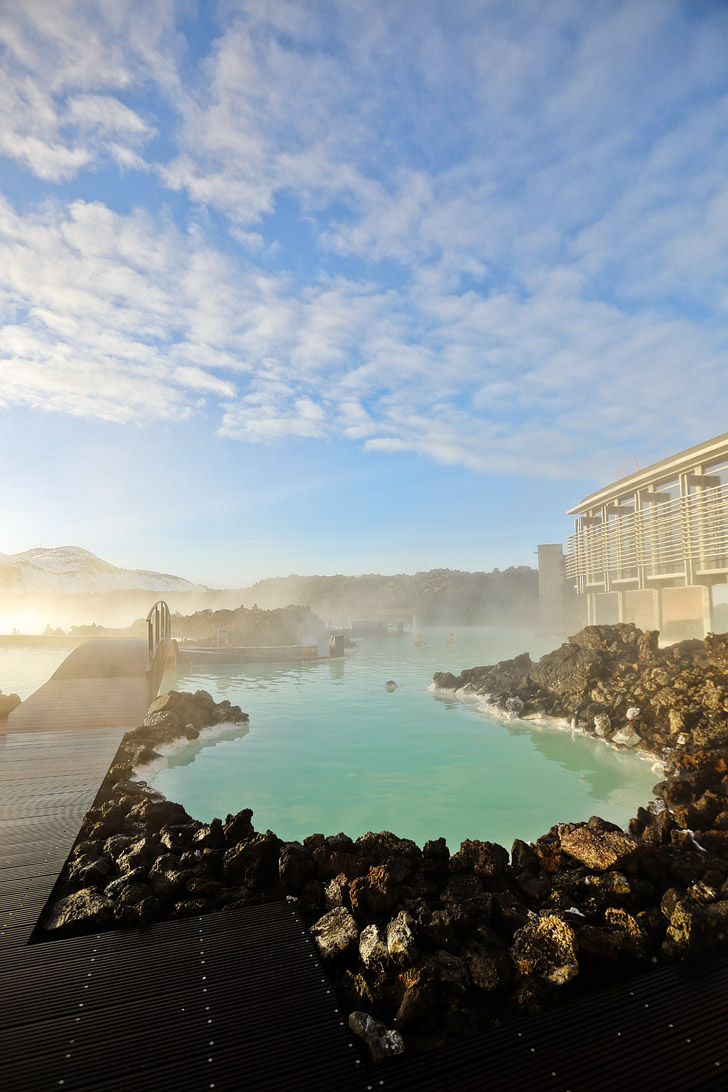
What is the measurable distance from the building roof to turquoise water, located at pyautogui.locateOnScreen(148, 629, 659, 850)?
882 cm

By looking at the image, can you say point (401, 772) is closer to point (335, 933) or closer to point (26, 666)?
point (335, 933)

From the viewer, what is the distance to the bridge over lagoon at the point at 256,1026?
1.99 metres

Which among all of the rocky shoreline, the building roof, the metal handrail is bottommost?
the rocky shoreline

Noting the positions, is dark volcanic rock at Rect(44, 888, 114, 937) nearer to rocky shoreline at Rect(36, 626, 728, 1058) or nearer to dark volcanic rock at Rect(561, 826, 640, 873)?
rocky shoreline at Rect(36, 626, 728, 1058)

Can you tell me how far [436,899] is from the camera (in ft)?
11.5

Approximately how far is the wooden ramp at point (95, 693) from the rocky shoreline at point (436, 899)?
3.12 meters

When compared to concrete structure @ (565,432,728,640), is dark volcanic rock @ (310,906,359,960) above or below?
below

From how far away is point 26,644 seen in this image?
2589cm

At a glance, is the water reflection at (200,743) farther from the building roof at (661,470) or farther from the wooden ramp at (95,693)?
the building roof at (661,470)

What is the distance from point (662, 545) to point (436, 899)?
50.8 feet

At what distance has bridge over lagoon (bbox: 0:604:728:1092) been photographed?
1.99 metres

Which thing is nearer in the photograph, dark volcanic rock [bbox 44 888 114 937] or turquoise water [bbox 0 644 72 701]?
dark volcanic rock [bbox 44 888 114 937]

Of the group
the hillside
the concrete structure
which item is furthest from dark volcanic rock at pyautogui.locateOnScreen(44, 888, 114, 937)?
the hillside

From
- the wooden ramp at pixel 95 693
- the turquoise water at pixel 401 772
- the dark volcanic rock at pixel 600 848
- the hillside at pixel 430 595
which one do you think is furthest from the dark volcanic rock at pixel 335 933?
the hillside at pixel 430 595
